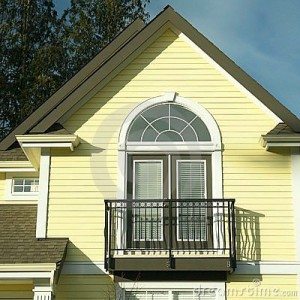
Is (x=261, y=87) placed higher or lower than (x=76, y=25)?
lower

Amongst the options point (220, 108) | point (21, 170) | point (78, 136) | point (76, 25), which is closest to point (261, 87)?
point (220, 108)

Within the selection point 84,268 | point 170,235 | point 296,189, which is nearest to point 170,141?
point 170,235

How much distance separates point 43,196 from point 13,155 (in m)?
2.38

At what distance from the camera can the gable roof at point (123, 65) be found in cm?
1134

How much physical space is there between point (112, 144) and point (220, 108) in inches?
88.8

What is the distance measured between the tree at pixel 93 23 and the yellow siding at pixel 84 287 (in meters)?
15.9

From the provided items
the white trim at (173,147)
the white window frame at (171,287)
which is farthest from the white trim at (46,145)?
the white window frame at (171,287)

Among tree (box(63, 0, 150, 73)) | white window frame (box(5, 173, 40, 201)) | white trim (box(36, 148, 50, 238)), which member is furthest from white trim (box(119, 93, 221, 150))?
tree (box(63, 0, 150, 73))

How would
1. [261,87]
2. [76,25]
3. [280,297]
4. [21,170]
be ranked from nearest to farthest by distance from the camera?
[280,297]
[261,87]
[21,170]
[76,25]

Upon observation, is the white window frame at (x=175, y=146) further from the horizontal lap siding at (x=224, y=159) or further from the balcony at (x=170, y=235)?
the balcony at (x=170, y=235)

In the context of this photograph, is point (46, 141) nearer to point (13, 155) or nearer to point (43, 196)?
point (43, 196)

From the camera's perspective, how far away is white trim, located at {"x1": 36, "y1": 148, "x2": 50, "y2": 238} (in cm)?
1095

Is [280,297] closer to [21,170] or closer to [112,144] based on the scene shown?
[112,144]

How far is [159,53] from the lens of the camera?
12.0 meters
